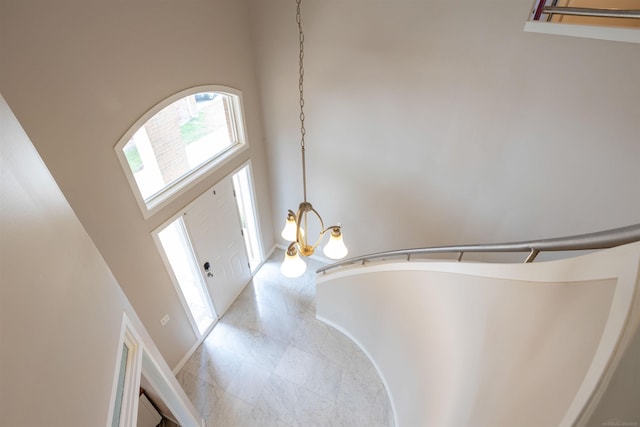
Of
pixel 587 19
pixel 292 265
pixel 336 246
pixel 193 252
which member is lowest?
pixel 193 252

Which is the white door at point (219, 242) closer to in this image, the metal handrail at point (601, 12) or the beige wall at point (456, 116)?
the beige wall at point (456, 116)

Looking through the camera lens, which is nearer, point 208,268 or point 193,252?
point 193,252

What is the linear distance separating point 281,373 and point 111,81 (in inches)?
149

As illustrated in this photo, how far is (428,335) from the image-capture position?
7.14 feet

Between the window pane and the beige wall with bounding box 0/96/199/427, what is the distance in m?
1.64

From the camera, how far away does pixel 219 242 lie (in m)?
4.38

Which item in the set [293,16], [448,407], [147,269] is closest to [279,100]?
[293,16]

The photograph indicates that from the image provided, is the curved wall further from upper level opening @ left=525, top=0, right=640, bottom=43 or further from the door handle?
the door handle

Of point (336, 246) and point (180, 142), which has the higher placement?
point (180, 142)

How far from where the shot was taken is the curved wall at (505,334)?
2.62ft

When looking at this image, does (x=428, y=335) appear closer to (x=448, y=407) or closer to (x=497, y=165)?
(x=448, y=407)

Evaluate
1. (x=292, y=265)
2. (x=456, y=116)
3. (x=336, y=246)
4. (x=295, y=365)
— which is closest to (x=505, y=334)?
(x=336, y=246)

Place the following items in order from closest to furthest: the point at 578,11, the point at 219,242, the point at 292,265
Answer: the point at 578,11
the point at 292,265
the point at 219,242

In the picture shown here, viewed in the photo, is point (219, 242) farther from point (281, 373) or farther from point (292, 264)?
point (292, 264)
